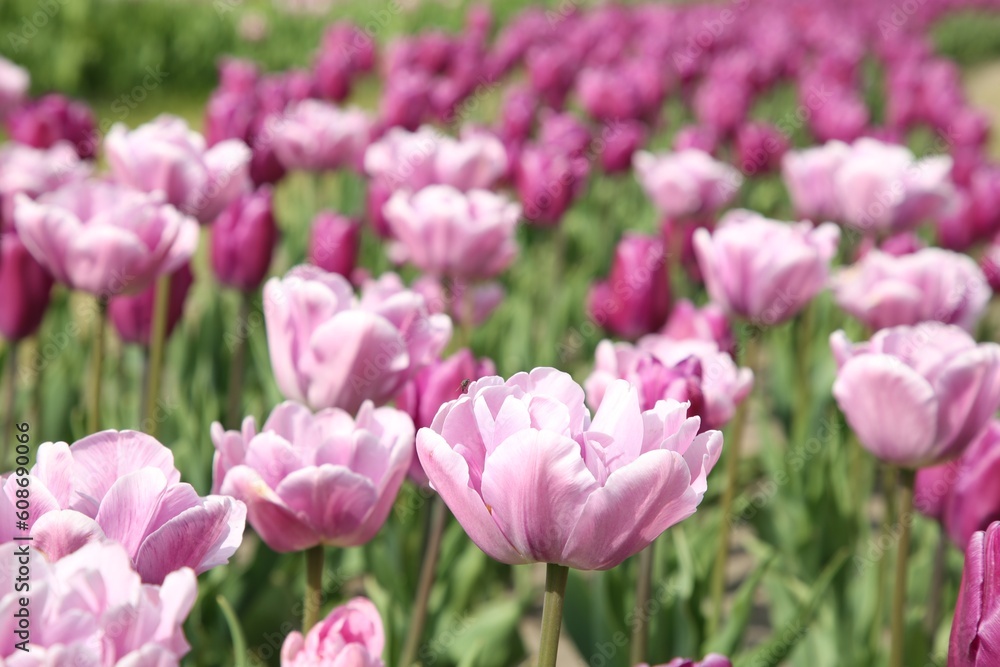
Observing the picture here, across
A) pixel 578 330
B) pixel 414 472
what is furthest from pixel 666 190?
pixel 414 472

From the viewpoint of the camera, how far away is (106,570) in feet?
2.19

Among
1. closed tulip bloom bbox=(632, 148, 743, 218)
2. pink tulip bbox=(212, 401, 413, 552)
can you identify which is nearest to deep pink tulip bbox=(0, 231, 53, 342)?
pink tulip bbox=(212, 401, 413, 552)

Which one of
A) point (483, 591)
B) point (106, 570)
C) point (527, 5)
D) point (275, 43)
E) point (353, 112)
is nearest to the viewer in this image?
point (106, 570)

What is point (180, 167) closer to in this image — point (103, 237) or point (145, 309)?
point (145, 309)

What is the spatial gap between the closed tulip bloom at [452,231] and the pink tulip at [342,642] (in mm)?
1315

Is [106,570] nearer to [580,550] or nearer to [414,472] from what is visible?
[580,550]

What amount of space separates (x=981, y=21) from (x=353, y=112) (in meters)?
14.9

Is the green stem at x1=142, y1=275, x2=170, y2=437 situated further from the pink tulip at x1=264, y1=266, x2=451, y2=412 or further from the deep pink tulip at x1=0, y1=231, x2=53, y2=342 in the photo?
the pink tulip at x1=264, y1=266, x2=451, y2=412

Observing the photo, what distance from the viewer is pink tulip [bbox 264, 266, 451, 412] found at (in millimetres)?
1327

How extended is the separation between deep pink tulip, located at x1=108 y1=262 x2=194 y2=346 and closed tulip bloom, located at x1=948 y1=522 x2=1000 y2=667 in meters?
1.52

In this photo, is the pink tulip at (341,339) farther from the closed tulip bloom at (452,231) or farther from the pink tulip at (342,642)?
the closed tulip bloom at (452,231)

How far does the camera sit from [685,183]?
314 cm

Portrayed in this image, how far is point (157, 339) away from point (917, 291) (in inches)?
53.9

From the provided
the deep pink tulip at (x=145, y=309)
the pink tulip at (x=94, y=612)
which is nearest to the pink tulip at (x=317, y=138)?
the deep pink tulip at (x=145, y=309)
